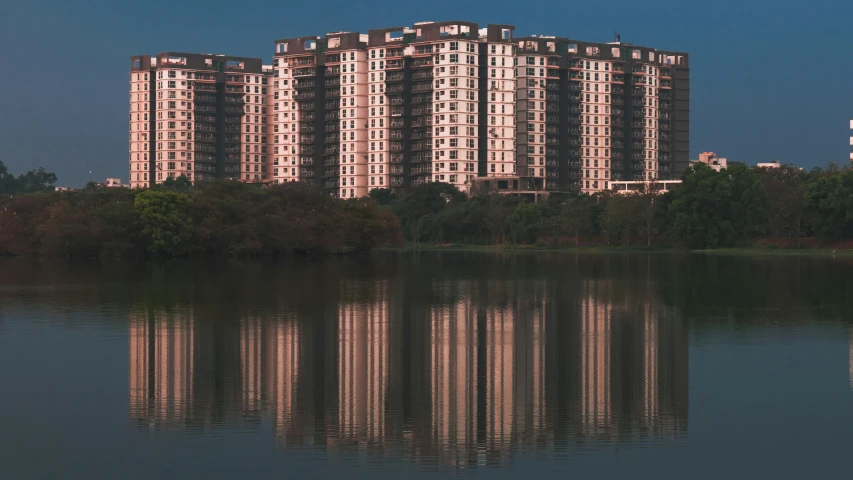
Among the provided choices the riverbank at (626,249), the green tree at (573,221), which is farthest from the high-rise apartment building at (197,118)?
the green tree at (573,221)

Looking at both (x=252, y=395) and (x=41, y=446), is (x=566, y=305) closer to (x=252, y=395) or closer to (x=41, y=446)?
(x=252, y=395)

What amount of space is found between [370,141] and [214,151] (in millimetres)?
28964

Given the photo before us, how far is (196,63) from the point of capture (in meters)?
139

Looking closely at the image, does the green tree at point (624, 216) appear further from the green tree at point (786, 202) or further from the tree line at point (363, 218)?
the green tree at point (786, 202)

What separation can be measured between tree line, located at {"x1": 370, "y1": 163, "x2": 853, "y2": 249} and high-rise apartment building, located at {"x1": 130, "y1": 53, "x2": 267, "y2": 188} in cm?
3981

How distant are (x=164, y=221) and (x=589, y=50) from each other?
77.7 metres

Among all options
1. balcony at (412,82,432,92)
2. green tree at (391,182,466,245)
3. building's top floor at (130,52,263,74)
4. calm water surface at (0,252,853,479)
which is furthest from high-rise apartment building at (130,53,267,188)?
calm water surface at (0,252,853,479)

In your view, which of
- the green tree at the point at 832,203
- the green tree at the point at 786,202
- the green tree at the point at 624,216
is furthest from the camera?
the green tree at the point at 624,216

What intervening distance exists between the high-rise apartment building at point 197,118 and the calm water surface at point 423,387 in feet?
361

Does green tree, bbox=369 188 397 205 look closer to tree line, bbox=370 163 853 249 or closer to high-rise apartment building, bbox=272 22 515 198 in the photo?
high-rise apartment building, bbox=272 22 515 198

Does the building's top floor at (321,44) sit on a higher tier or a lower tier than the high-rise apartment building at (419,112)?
higher

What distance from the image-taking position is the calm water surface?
40.5 feet

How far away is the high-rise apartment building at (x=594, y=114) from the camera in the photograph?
4914 inches

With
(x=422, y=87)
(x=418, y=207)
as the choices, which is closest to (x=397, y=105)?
(x=422, y=87)
